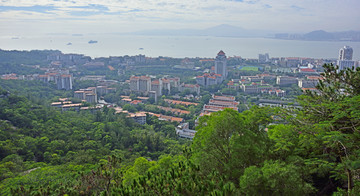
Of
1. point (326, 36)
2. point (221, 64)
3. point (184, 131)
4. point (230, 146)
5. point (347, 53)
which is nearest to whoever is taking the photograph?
point (230, 146)

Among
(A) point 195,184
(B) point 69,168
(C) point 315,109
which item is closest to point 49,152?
(B) point 69,168

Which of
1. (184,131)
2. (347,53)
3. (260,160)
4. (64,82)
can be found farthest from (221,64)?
(260,160)

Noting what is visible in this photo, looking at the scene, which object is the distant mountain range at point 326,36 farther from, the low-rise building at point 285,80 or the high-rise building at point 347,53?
the low-rise building at point 285,80

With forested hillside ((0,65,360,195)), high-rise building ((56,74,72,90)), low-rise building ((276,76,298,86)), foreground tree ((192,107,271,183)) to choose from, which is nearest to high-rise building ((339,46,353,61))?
low-rise building ((276,76,298,86))

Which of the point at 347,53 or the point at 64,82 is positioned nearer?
the point at 64,82

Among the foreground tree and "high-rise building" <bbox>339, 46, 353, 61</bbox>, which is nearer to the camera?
the foreground tree

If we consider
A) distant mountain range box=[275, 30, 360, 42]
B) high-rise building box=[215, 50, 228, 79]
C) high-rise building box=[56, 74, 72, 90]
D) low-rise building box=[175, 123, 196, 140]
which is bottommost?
low-rise building box=[175, 123, 196, 140]

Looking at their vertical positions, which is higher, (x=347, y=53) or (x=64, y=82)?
(x=347, y=53)

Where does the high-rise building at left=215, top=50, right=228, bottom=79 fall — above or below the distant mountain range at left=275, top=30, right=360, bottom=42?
below

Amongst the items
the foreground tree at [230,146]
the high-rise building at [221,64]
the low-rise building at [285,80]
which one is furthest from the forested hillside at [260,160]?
the high-rise building at [221,64]

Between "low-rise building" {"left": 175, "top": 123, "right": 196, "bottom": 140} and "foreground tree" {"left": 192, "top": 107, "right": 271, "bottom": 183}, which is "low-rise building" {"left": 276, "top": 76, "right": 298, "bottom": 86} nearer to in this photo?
"low-rise building" {"left": 175, "top": 123, "right": 196, "bottom": 140}

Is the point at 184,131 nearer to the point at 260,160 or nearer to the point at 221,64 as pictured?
the point at 260,160
